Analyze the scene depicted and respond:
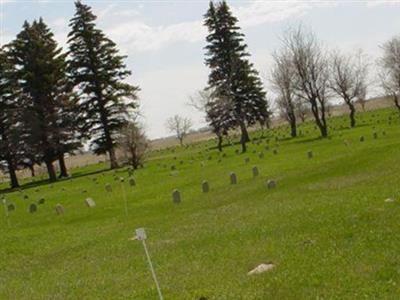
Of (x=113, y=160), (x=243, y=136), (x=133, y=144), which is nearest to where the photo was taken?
(x=133, y=144)

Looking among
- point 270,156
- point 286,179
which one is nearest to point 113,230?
point 286,179

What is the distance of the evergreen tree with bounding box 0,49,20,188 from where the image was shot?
56156 millimetres

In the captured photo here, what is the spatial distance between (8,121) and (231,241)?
46756 mm

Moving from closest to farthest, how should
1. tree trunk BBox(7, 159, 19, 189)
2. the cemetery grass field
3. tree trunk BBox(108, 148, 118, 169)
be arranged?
1. the cemetery grass field
2. tree trunk BBox(7, 159, 19, 189)
3. tree trunk BBox(108, 148, 118, 169)

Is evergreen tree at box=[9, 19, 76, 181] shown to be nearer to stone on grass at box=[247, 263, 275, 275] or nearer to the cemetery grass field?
the cemetery grass field

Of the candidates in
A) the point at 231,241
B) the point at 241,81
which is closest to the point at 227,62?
the point at 241,81

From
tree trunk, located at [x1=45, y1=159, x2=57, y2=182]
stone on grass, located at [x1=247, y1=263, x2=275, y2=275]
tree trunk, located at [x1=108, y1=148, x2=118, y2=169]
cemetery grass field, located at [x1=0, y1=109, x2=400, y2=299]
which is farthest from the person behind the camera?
tree trunk, located at [x1=108, y1=148, x2=118, y2=169]

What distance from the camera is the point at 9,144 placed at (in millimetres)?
56312

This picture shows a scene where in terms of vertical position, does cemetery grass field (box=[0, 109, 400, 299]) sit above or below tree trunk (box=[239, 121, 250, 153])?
below

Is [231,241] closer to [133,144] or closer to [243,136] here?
[133,144]

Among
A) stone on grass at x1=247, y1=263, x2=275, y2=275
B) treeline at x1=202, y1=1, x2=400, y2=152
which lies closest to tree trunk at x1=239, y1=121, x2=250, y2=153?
treeline at x1=202, y1=1, x2=400, y2=152

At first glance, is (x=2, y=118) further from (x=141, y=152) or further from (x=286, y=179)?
(x=286, y=179)

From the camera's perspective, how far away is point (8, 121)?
2229 inches

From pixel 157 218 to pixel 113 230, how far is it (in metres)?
2.03
